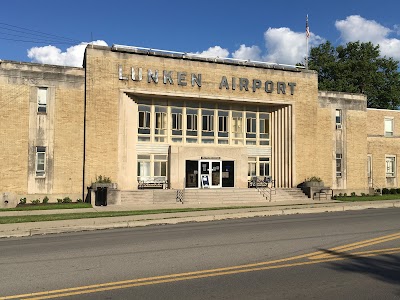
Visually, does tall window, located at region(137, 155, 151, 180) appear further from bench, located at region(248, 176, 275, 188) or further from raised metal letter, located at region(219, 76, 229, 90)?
bench, located at region(248, 176, 275, 188)

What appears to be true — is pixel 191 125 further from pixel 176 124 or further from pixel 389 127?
pixel 389 127

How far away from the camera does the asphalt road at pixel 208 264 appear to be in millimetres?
6469

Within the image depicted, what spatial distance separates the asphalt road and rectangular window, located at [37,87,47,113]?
49.0 feet

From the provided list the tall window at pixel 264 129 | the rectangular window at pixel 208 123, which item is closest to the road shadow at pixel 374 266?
the rectangular window at pixel 208 123

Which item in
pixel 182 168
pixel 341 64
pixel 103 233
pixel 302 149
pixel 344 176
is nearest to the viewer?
pixel 103 233

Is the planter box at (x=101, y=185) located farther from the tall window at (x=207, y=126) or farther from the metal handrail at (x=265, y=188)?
the metal handrail at (x=265, y=188)

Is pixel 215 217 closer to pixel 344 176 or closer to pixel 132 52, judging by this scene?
pixel 132 52

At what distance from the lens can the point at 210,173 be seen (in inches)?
1205

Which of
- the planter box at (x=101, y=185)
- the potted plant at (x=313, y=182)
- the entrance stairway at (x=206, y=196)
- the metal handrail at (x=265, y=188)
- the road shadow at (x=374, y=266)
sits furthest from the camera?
the potted plant at (x=313, y=182)

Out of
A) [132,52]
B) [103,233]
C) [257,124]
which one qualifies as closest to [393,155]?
[257,124]

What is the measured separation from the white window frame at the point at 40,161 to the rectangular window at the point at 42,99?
2506 mm

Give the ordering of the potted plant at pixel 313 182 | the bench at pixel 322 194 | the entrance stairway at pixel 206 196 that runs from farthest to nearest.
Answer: the potted plant at pixel 313 182, the bench at pixel 322 194, the entrance stairway at pixel 206 196

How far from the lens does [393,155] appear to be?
37562 millimetres

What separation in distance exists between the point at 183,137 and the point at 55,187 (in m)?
9.82
